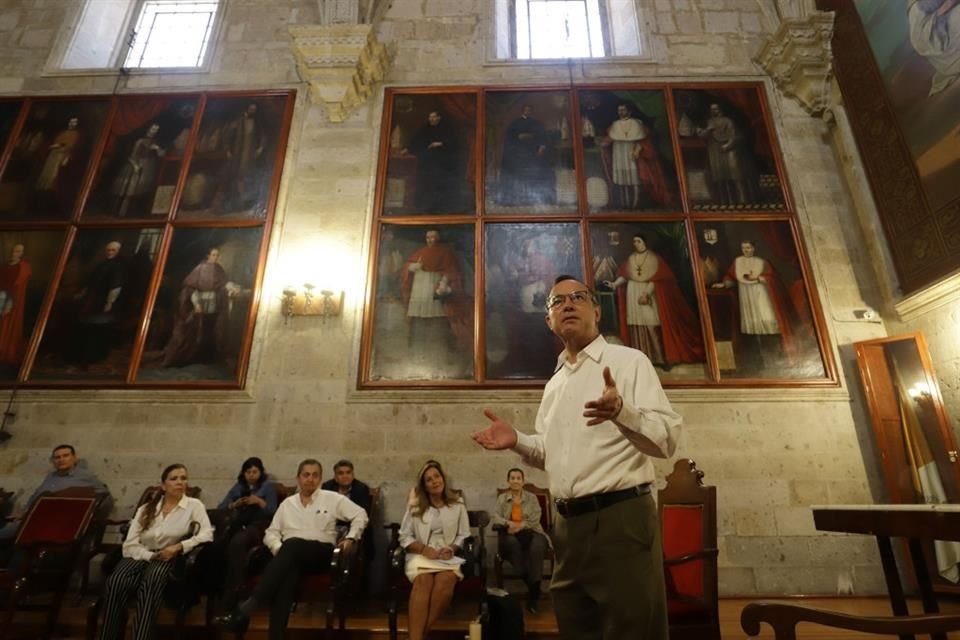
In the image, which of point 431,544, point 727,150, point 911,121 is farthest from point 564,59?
point 431,544

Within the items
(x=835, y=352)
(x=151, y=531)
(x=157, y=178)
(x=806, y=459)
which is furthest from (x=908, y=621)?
(x=157, y=178)

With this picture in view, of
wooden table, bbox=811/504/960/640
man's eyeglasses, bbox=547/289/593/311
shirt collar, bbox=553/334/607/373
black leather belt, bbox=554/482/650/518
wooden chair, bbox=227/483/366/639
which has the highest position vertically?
man's eyeglasses, bbox=547/289/593/311

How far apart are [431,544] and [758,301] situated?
4.56 m

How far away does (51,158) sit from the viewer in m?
7.18

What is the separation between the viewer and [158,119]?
24.5 feet

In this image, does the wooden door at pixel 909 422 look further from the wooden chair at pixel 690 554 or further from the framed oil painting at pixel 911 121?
the wooden chair at pixel 690 554

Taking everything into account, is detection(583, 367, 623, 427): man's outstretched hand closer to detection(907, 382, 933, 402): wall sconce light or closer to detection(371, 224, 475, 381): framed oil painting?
detection(371, 224, 475, 381): framed oil painting

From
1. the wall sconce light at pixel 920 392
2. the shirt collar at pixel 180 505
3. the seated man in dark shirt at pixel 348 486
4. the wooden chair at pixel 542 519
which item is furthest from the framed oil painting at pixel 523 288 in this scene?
the wall sconce light at pixel 920 392

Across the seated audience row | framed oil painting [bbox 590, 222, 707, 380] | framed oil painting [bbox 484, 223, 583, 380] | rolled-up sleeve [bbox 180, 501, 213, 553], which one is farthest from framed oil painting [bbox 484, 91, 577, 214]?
rolled-up sleeve [bbox 180, 501, 213, 553]

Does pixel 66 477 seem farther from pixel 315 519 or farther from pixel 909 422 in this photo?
pixel 909 422

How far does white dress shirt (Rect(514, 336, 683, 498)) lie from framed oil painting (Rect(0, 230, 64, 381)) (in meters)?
6.78

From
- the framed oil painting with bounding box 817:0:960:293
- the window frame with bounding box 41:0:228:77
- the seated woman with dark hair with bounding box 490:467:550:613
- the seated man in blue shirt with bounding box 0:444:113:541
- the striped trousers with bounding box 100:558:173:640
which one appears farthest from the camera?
the window frame with bounding box 41:0:228:77

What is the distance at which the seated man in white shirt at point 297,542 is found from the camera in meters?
3.60

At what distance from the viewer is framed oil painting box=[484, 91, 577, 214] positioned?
22.2ft
